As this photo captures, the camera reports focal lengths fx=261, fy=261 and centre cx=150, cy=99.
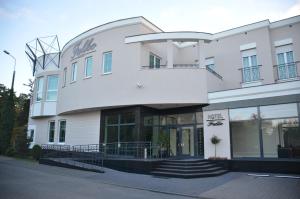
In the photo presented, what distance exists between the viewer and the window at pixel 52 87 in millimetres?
23250

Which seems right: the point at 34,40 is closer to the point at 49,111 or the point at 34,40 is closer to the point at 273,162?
the point at 49,111

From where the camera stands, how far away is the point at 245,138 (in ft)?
47.4

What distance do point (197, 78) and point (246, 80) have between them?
13.7ft

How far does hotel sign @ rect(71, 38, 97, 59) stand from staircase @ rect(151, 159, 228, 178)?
1014 cm

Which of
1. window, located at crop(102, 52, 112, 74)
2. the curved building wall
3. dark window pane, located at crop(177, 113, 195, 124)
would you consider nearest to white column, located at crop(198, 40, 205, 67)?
the curved building wall

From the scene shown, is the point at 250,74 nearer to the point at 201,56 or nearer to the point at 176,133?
the point at 201,56

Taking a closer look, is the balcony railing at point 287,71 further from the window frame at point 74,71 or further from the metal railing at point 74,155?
the window frame at point 74,71

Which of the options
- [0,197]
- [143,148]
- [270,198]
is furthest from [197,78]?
[0,197]

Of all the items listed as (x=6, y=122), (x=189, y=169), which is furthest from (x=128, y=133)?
(x=6, y=122)

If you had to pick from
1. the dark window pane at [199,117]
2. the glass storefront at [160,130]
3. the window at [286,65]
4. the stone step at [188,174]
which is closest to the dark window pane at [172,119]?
the glass storefront at [160,130]

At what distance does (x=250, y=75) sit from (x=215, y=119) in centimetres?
499

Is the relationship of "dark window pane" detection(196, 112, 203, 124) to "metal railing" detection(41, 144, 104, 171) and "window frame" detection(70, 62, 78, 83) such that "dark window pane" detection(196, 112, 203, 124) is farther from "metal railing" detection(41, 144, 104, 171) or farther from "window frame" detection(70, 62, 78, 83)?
"window frame" detection(70, 62, 78, 83)

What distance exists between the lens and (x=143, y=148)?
15867 mm

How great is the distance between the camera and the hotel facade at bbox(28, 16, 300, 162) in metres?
13.9
